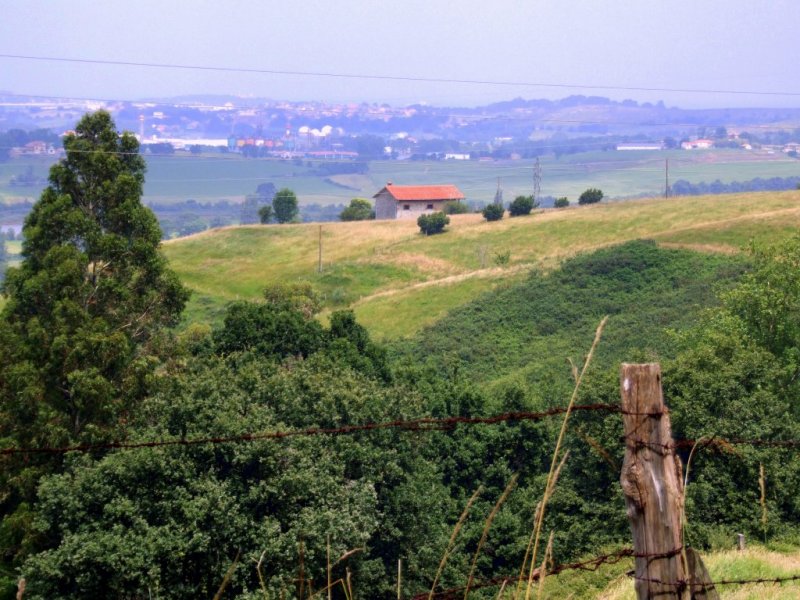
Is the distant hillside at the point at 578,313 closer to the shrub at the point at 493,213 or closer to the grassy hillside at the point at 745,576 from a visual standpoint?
the shrub at the point at 493,213

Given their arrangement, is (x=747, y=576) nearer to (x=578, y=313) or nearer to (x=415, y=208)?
(x=578, y=313)

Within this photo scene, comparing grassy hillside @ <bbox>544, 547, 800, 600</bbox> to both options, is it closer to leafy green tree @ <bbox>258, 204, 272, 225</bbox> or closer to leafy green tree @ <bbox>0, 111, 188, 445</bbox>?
leafy green tree @ <bbox>0, 111, 188, 445</bbox>

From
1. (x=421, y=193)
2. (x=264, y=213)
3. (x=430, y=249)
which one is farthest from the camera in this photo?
(x=421, y=193)

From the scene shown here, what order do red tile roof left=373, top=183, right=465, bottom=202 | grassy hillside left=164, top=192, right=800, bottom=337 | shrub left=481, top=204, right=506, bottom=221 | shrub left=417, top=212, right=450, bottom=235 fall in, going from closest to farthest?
1. grassy hillside left=164, top=192, right=800, bottom=337
2. shrub left=417, top=212, right=450, bottom=235
3. shrub left=481, top=204, right=506, bottom=221
4. red tile roof left=373, top=183, right=465, bottom=202

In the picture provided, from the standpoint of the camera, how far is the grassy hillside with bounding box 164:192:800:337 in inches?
2352

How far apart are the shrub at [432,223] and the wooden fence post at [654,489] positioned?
3074 inches

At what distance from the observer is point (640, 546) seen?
4.20 metres

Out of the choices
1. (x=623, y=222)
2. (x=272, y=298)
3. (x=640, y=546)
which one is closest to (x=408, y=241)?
(x=623, y=222)

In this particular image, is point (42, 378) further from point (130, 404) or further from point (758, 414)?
point (758, 414)

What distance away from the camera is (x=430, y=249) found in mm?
76000

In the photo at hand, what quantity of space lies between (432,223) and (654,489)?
256 feet

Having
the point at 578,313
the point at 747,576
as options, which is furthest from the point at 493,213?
the point at 747,576

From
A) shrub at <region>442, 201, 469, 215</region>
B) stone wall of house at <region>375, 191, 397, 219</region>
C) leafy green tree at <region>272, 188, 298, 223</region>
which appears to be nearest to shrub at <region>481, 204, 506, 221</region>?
shrub at <region>442, 201, 469, 215</region>

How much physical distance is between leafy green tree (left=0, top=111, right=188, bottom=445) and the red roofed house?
81.2 meters
